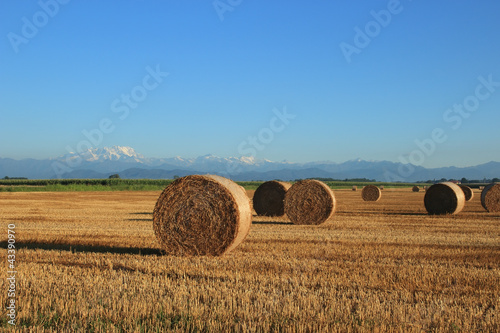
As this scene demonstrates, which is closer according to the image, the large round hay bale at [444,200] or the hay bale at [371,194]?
the large round hay bale at [444,200]

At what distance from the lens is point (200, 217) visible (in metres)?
11.2

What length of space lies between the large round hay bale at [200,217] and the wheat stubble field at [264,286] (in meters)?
0.56

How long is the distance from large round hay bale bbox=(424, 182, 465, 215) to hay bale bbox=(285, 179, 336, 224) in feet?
25.8

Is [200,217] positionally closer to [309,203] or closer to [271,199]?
[309,203]

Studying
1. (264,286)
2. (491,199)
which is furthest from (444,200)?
(264,286)

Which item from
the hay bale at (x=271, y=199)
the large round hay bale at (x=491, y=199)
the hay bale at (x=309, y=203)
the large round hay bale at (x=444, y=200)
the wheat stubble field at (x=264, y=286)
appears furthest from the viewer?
the large round hay bale at (x=491, y=199)

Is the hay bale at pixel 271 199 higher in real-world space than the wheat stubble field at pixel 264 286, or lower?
higher

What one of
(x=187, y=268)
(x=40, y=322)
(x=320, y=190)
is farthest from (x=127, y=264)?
(x=320, y=190)

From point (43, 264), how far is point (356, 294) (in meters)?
5.76

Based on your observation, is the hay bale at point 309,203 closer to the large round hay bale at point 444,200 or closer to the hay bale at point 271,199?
the hay bale at point 271,199

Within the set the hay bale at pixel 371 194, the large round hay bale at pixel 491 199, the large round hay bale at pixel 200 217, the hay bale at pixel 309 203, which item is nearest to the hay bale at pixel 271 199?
the hay bale at pixel 309 203

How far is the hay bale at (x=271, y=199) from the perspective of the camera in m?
22.5

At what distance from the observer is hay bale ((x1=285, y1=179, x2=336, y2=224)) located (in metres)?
19.0

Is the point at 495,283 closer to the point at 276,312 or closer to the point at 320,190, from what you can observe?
the point at 276,312
